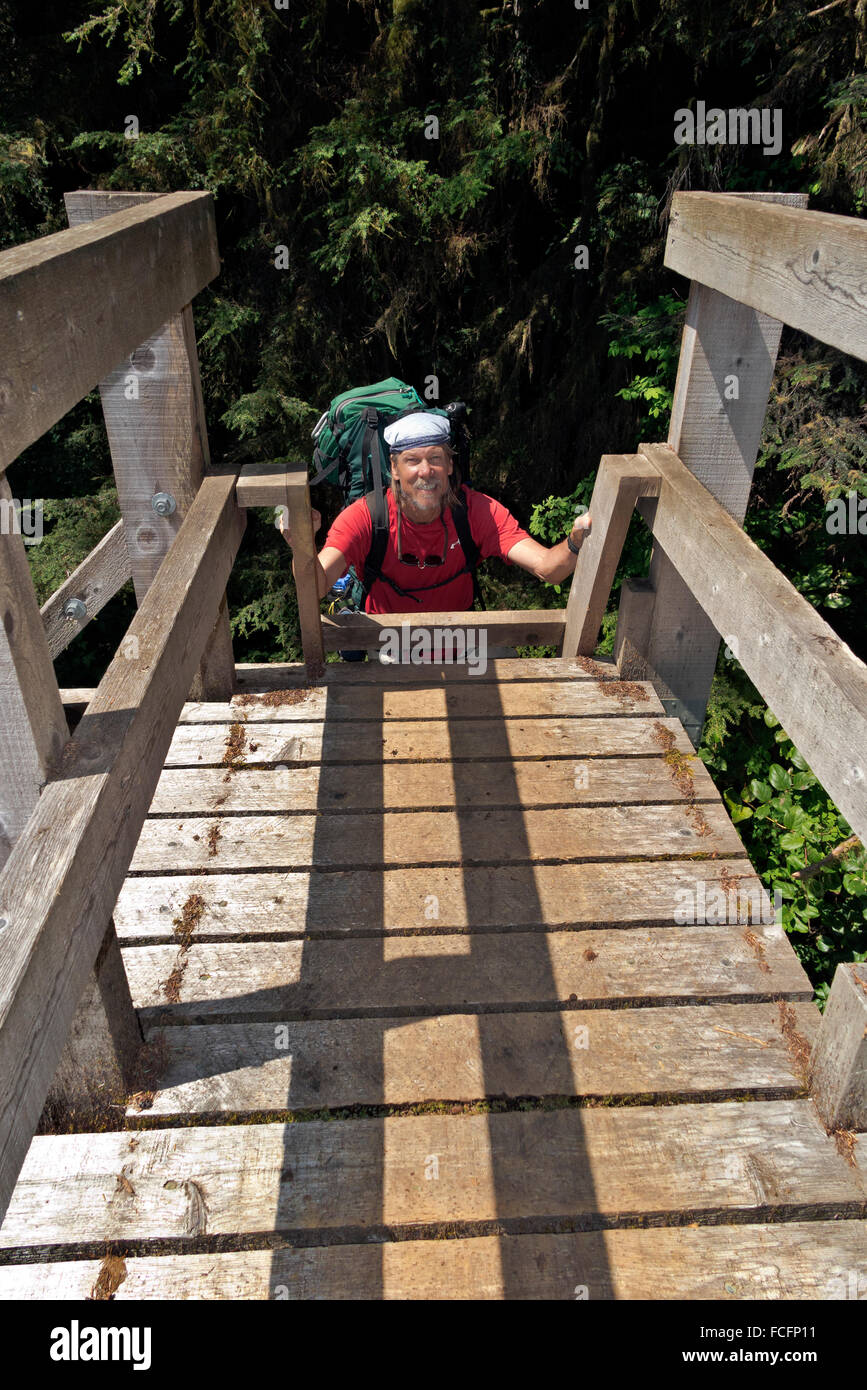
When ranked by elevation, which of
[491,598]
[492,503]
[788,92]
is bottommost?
[491,598]

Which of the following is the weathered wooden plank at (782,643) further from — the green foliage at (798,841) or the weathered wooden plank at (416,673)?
the green foliage at (798,841)

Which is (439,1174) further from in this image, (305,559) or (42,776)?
(305,559)

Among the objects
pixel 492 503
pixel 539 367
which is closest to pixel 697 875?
pixel 492 503

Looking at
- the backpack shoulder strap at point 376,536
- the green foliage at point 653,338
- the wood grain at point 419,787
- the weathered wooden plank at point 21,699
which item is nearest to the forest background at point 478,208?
the green foliage at point 653,338

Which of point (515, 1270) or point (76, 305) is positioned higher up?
point (76, 305)

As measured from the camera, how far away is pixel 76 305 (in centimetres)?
170

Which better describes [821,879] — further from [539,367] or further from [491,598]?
[539,367]

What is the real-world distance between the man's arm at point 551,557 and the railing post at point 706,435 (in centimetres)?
38

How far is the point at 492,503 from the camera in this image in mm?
4117

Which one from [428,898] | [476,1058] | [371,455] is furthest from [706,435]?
[476,1058]

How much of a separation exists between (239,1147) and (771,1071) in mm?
1243

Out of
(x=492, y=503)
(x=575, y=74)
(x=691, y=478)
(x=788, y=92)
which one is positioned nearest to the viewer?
(x=691, y=478)

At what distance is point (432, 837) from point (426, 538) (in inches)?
67.1

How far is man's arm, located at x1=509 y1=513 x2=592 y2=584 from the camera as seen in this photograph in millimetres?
3721
